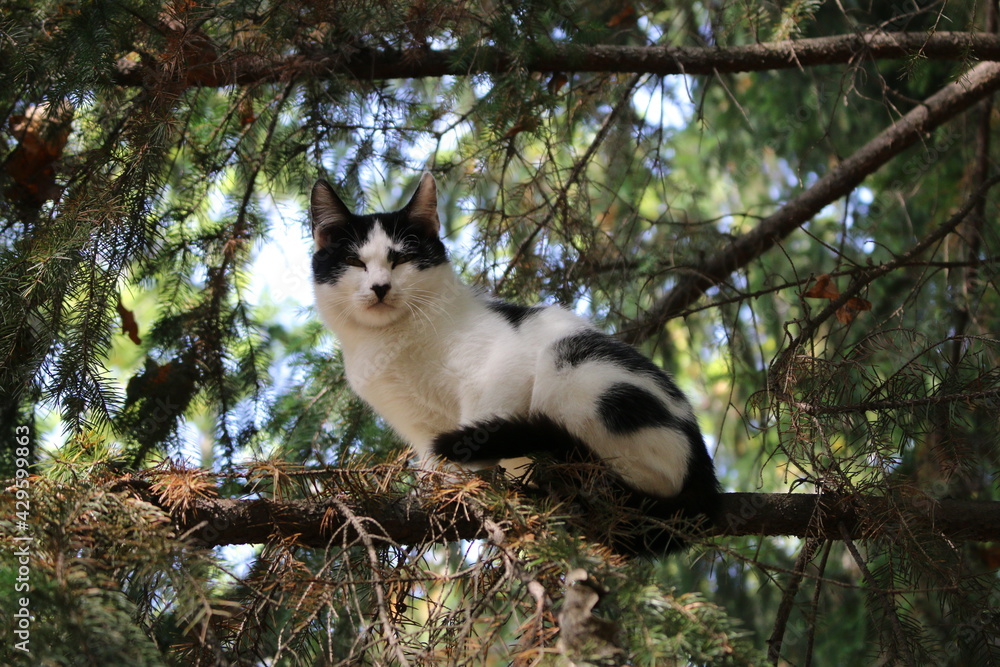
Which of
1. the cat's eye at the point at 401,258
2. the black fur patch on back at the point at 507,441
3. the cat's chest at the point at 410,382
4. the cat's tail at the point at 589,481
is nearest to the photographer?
the cat's tail at the point at 589,481

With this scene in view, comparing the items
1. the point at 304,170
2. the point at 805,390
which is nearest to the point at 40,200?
the point at 304,170

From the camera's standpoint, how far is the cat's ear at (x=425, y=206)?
286 cm

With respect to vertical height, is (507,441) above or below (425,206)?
below

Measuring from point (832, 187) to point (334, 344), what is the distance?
2.33 metres

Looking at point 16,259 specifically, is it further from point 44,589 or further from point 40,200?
point 44,589

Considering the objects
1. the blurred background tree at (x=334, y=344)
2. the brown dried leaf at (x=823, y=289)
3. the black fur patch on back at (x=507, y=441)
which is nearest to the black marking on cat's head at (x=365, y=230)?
the blurred background tree at (x=334, y=344)

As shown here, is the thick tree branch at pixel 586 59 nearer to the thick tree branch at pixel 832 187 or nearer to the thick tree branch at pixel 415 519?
the thick tree branch at pixel 832 187

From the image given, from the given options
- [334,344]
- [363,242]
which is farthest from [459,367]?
[334,344]

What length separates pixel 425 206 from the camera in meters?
2.91

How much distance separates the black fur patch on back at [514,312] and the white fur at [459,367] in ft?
0.08

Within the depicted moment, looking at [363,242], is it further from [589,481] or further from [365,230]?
[589,481]

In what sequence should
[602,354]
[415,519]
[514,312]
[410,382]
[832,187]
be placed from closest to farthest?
[415,519]
[602,354]
[410,382]
[514,312]
[832,187]

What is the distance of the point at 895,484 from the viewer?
6.67ft

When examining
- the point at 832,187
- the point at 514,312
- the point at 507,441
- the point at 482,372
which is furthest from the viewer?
the point at 832,187
